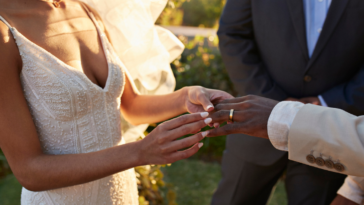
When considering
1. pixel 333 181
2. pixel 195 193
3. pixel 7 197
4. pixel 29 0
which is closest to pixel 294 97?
pixel 333 181

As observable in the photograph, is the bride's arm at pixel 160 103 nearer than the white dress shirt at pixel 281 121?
No

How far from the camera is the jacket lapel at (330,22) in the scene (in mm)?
2295

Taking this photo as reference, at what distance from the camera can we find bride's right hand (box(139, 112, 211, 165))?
1.35m

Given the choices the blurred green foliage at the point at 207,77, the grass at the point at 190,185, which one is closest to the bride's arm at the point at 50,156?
the grass at the point at 190,185

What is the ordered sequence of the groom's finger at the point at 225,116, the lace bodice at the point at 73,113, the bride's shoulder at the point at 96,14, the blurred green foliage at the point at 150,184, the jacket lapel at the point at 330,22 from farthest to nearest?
the blurred green foliage at the point at 150,184 → the jacket lapel at the point at 330,22 → the bride's shoulder at the point at 96,14 → the groom's finger at the point at 225,116 → the lace bodice at the point at 73,113

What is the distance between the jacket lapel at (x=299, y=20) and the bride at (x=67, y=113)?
1058 mm

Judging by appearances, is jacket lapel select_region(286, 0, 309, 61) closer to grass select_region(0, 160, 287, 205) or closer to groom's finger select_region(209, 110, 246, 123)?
groom's finger select_region(209, 110, 246, 123)

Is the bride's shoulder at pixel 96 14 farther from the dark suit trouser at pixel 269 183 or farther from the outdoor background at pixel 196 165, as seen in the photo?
the outdoor background at pixel 196 165

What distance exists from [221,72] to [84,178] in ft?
14.6

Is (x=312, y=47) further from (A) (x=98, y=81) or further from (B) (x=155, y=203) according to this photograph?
(B) (x=155, y=203)

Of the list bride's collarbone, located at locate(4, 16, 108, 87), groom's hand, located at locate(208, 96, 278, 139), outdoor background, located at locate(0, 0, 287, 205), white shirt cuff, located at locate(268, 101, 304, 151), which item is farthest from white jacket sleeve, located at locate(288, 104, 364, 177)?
outdoor background, located at locate(0, 0, 287, 205)

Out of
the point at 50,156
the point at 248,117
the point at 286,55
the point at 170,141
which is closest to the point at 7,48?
the point at 50,156

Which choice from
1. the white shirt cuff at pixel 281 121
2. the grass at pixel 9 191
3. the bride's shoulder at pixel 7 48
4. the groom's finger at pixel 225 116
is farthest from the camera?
the grass at pixel 9 191

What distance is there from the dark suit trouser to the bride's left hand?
937 mm
